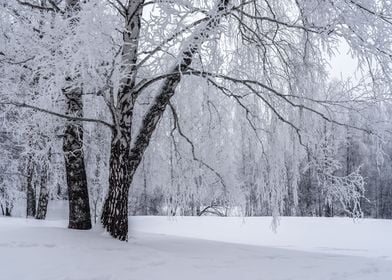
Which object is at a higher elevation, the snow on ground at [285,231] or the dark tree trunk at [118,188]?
the dark tree trunk at [118,188]

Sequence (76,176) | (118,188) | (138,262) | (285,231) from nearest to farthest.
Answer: (138,262) → (118,188) → (76,176) → (285,231)

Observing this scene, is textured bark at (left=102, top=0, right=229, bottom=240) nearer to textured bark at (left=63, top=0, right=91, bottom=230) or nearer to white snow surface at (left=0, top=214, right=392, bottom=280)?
white snow surface at (left=0, top=214, right=392, bottom=280)

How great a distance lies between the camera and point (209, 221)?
15.6m

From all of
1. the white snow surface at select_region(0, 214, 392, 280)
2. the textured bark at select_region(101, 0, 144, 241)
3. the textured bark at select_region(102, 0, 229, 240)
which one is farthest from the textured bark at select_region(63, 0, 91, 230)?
the textured bark at select_region(101, 0, 144, 241)

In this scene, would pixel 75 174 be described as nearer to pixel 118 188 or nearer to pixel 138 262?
pixel 118 188

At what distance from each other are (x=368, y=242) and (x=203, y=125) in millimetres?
7595

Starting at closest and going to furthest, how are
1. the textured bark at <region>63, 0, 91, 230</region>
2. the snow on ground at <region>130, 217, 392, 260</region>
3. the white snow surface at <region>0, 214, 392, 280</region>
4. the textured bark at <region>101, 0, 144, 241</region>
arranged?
the white snow surface at <region>0, 214, 392, 280</region> < the textured bark at <region>101, 0, 144, 241</region> < the textured bark at <region>63, 0, 91, 230</region> < the snow on ground at <region>130, 217, 392, 260</region>

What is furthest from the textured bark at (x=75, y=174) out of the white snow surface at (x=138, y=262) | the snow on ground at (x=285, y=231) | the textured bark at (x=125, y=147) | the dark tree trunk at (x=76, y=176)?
the snow on ground at (x=285, y=231)

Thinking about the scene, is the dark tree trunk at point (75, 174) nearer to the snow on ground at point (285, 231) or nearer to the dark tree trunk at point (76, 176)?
the dark tree trunk at point (76, 176)

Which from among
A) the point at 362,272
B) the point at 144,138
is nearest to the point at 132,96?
the point at 144,138

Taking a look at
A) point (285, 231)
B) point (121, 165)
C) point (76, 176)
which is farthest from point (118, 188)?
point (285, 231)

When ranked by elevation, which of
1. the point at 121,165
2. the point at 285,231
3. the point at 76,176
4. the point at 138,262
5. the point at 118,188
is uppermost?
the point at 121,165

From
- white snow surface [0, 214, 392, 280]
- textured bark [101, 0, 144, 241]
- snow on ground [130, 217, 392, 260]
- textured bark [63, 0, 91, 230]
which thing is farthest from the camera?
snow on ground [130, 217, 392, 260]

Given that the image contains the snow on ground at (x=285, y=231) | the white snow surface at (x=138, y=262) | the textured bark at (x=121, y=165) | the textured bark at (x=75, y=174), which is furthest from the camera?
the snow on ground at (x=285, y=231)
